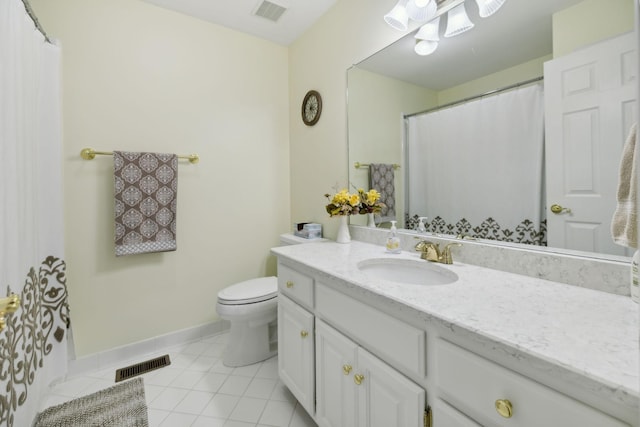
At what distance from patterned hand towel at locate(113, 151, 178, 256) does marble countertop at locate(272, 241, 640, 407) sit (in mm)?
1374

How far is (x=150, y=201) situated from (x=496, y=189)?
6.53ft

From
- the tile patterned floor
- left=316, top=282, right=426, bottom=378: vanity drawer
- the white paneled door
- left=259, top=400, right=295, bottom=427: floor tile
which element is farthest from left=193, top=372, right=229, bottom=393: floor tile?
the white paneled door

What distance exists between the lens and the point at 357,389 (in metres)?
0.99

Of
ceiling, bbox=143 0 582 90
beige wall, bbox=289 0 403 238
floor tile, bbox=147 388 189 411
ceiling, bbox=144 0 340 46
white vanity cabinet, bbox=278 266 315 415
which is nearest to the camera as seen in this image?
ceiling, bbox=143 0 582 90

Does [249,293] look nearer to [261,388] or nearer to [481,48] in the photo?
[261,388]

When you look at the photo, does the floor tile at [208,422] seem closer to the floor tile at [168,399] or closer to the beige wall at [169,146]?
the floor tile at [168,399]

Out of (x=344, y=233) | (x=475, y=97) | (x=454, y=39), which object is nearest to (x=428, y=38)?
(x=454, y=39)

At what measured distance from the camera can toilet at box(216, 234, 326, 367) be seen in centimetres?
176

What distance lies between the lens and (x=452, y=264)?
119 cm

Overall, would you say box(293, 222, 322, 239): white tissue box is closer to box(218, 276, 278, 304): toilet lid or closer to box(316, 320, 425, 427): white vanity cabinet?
box(218, 276, 278, 304): toilet lid

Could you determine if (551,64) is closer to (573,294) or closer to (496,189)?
(496,189)

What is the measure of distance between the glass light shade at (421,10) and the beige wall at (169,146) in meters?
1.38

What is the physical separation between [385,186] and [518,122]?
2.41 feet

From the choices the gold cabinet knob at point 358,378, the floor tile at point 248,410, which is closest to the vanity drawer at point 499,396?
the gold cabinet knob at point 358,378
